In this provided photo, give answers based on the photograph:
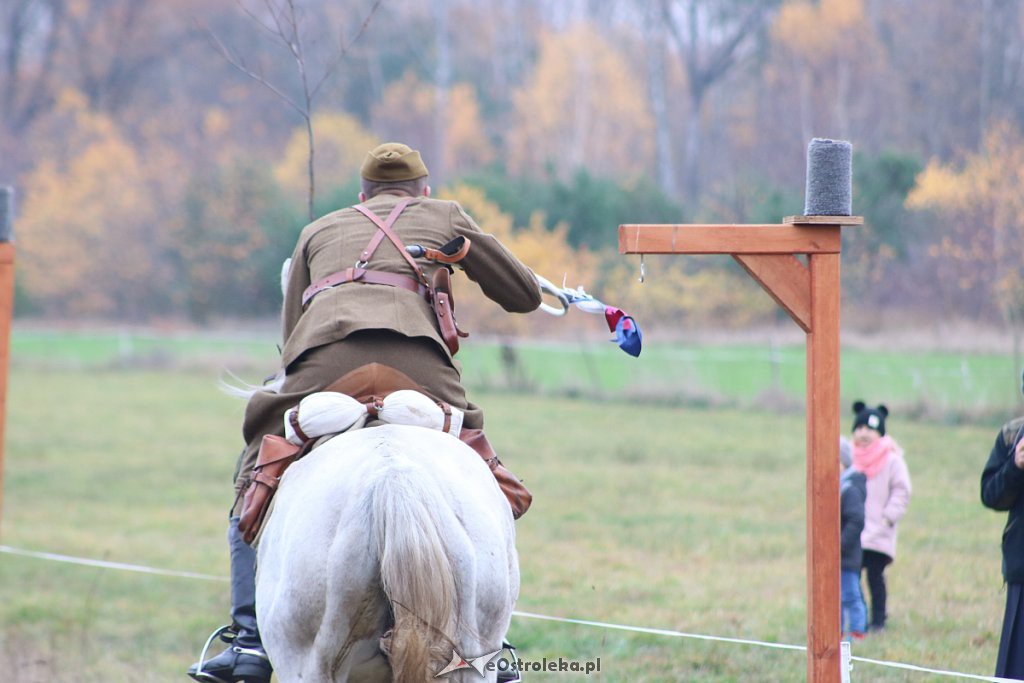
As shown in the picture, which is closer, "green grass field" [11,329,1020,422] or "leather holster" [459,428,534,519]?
"leather holster" [459,428,534,519]

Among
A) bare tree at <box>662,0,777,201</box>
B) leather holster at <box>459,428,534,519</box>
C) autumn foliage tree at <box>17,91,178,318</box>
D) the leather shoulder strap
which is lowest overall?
leather holster at <box>459,428,534,519</box>

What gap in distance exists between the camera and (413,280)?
4527 mm

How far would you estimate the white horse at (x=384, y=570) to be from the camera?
3352 mm

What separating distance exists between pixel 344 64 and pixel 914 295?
131ft

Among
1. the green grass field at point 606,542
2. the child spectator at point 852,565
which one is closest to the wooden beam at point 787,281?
the green grass field at point 606,542

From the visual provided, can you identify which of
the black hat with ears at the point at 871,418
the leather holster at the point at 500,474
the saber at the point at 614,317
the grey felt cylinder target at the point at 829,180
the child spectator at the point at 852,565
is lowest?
the child spectator at the point at 852,565

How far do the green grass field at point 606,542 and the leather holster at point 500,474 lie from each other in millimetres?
2625

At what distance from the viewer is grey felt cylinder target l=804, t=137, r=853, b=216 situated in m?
4.91

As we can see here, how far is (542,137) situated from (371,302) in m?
47.5

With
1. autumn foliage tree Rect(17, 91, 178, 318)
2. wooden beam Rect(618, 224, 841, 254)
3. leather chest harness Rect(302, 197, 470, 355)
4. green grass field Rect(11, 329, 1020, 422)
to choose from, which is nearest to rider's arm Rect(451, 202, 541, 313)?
leather chest harness Rect(302, 197, 470, 355)

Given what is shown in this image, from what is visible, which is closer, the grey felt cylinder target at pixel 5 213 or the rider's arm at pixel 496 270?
the rider's arm at pixel 496 270

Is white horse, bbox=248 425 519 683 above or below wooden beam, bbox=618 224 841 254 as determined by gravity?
below

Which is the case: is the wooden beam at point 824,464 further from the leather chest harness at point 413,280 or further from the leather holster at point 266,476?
the leather holster at point 266,476

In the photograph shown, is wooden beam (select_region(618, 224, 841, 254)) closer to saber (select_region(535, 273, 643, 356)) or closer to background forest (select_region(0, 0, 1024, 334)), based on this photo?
saber (select_region(535, 273, 643, 356))
